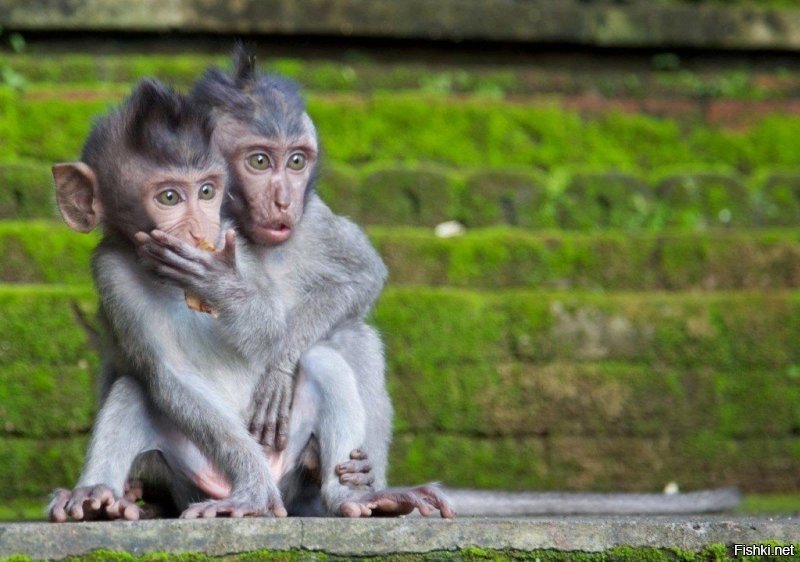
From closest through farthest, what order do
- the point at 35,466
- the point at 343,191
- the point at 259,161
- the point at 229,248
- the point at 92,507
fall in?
the point at 92,507 → the point at 229,248 → the point at 259,161 → the point at 35,466 → the point at 343,191

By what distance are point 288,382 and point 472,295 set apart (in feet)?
7.86

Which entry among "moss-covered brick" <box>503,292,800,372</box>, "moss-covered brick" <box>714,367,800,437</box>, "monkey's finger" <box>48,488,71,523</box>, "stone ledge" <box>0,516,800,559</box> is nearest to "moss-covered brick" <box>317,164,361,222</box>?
"moss-covered brick" <box>503,292,800,372</box>

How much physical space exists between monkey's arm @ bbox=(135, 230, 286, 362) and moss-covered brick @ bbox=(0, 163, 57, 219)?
317 cm

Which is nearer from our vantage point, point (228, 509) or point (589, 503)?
point (228, 509)

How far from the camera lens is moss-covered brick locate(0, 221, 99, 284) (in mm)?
7637

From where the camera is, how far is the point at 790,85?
992 centimetres

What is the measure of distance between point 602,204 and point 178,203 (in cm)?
433

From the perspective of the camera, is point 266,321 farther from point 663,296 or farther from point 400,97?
point 400,97

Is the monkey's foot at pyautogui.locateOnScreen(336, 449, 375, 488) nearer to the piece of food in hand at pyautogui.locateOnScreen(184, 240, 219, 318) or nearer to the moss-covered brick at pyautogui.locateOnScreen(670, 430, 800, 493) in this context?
the piece of food in hand at pyautogui.locateOnScreen(184, 240, 219, 318)

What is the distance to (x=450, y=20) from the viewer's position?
31.8 feet

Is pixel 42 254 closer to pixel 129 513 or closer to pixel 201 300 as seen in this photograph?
pixel 201 300

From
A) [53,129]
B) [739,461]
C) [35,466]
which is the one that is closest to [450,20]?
[53,129]

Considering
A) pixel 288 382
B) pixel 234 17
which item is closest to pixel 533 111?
pixel 234 17

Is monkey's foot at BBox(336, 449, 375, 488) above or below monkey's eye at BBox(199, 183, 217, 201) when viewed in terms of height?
below
